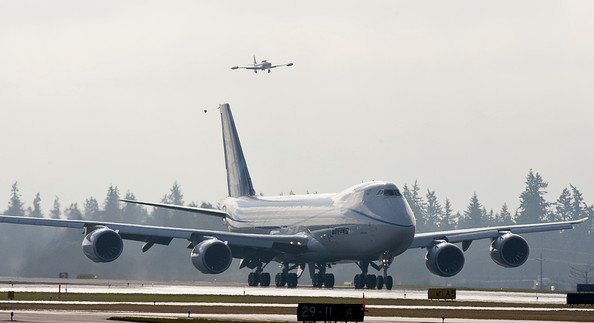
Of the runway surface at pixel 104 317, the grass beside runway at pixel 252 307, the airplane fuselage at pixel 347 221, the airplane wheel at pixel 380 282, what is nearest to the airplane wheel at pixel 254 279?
the airplane fuselage at pixel 347 221

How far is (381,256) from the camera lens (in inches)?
3900

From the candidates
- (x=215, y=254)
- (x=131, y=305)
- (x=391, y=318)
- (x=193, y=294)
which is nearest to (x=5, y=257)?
(x=215, y=254)

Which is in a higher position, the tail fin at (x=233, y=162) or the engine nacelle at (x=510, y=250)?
the tail fin at (x=233, y=162)

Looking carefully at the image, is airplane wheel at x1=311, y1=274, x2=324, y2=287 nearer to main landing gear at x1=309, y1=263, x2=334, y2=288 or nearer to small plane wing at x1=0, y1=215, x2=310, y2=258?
main landing gear at x1=309, y1=263, x2=334, y2=288

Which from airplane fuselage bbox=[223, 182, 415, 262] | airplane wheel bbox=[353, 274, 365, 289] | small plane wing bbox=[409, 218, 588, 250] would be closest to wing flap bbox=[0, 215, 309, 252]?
airplane fuselage bbox=[223, 182, 415, 262]

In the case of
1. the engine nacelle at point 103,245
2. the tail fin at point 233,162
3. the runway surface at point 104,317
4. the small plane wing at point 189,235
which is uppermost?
the tail fin at point 233,162

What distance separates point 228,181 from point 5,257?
69.1 metres

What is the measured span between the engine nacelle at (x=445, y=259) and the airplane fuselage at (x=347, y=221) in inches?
125

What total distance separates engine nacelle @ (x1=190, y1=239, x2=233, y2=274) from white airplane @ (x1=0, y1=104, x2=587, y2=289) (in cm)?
6

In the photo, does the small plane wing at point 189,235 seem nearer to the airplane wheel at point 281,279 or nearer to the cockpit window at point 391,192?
the airplane wheel at point 281,279

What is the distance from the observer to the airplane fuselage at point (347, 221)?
9706cm

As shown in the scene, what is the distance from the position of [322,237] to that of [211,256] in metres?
8.00

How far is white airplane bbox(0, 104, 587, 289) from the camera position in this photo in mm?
97625

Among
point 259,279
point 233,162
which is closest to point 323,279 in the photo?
point 259,279
